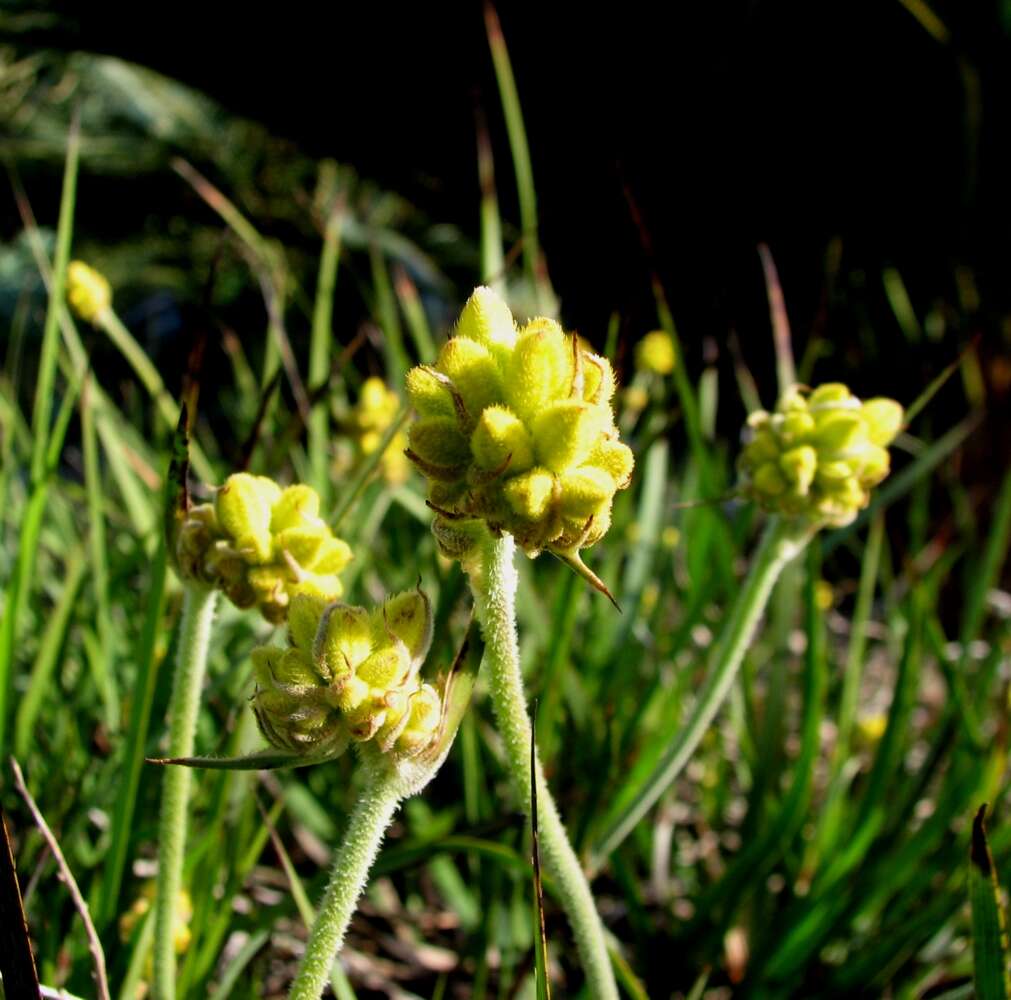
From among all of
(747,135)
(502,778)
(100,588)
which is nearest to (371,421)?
(100,588)

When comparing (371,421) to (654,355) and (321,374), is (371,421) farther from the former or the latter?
(654,355)

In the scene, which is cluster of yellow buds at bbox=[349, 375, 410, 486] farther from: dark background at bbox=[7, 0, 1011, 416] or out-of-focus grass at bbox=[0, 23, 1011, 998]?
dark background at bbox=[7, 0, 1011, 416]

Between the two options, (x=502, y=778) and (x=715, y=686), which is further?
(x=502, y=778)

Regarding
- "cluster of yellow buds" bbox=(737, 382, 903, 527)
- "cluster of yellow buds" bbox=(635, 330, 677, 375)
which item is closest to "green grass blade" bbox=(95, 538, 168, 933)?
"cluster of yellow buds" bbox=(737, 382, 903, 527)

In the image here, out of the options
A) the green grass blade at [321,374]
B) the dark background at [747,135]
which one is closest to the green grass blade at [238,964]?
the green grass blade at [321,374]

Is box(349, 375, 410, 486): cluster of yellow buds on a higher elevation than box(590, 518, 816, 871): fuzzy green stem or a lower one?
higher

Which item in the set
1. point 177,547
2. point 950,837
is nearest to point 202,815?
point 177,547

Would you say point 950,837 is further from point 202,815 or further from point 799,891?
point 202,815
